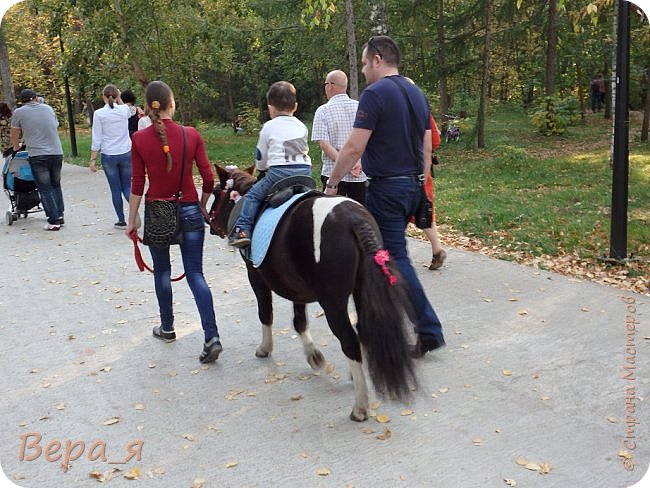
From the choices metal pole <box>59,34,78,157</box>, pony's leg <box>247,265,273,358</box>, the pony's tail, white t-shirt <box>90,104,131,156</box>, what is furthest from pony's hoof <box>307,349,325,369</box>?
metal pole <box>59,34,78,157</box>

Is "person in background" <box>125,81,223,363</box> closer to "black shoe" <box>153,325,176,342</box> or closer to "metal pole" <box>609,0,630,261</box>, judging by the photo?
"black shoe" <box>153,325,176,342</box>

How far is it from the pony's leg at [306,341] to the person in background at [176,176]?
25.7 inches

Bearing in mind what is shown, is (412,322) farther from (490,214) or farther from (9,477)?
(490,214)

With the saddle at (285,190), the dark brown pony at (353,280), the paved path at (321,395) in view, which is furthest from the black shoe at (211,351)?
the dark brown pony at (353,280)

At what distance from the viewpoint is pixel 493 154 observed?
1845cm

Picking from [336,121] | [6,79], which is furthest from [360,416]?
[6,79]

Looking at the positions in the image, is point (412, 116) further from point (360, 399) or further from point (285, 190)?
point (360, 399)

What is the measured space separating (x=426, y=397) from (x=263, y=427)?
105cm

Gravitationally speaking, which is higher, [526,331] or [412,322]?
[412,322]

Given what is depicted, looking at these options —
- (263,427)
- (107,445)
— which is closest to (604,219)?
(263,427)

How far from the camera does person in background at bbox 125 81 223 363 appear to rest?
5.18m

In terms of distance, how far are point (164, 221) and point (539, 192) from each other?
8.56 metres

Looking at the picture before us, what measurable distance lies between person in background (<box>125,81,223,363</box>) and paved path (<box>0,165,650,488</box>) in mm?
523

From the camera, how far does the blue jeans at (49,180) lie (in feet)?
34.4
